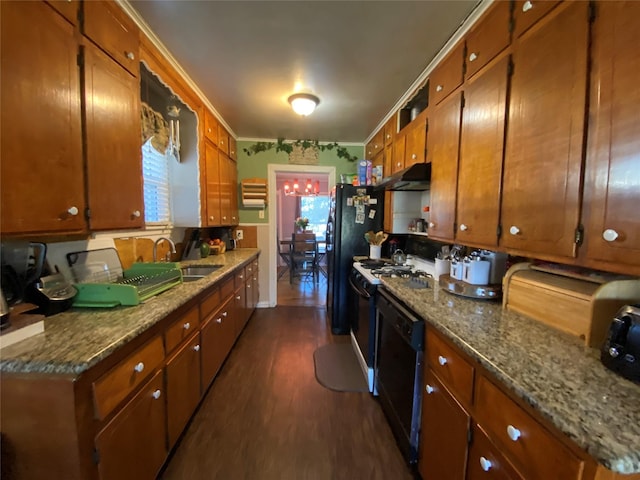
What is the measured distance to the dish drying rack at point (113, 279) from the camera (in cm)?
130

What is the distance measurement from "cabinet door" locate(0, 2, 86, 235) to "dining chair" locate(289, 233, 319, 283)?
14.5 feet

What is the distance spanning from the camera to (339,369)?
97.0 inches

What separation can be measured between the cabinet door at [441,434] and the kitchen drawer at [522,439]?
0.13 metres

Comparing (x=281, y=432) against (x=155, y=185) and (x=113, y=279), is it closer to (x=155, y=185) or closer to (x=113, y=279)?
(x=113, y=279)

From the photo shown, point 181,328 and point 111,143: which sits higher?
point 111,143

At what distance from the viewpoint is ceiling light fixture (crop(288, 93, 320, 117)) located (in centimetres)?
246

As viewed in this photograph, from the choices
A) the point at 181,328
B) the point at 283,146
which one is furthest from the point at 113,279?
the point at 283,146

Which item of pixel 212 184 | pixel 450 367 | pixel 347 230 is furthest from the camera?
pixel 347 230

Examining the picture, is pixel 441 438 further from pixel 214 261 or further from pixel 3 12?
pixel 214 261

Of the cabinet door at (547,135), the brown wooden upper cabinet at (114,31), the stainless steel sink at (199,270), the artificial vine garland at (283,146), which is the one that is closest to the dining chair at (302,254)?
the artificial vine garland at (283,146)

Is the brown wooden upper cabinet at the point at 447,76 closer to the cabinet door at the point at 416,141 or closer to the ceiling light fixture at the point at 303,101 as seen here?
the cabinet door at the point at 416,141

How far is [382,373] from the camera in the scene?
191 cm

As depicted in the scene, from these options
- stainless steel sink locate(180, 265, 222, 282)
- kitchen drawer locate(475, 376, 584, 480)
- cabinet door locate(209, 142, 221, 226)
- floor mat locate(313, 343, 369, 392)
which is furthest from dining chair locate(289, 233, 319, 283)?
kitchen drawer locate(475, 376, 584, 480)

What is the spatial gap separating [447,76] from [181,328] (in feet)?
7.45
